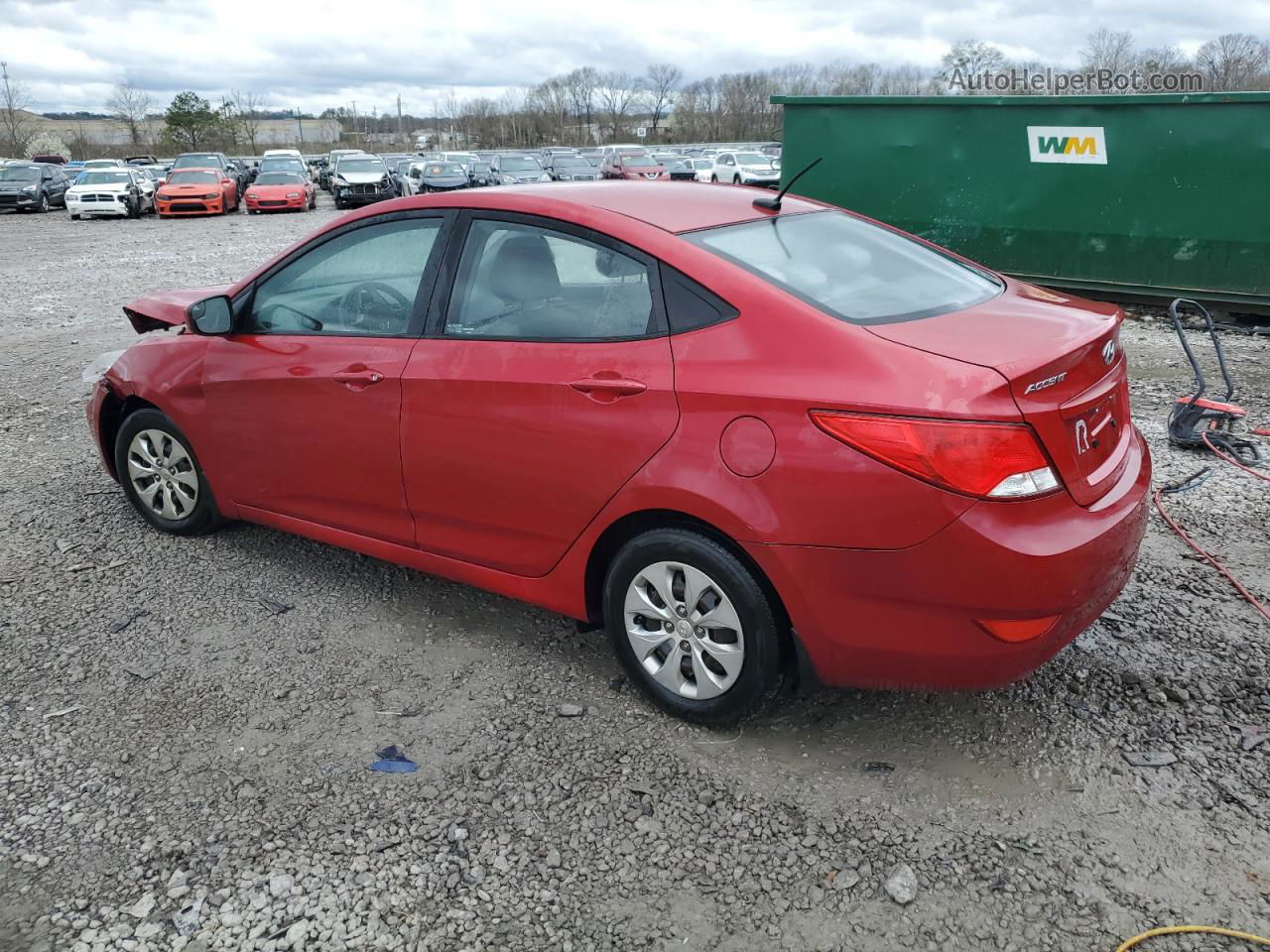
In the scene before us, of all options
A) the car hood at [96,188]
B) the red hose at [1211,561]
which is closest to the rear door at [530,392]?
the red hose at [1211,561]

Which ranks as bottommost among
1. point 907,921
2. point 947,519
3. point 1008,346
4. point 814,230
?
point 907,921

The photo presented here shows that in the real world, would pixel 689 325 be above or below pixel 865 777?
above

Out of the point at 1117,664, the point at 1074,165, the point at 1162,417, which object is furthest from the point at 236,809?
the point at 1074,165

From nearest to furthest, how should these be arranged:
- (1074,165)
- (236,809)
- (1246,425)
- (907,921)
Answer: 1. (907,921)
2. (236,809)
3. (1246,425)
4. (1074,165)

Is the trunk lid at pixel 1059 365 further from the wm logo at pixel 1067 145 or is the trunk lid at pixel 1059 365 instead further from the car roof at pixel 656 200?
the wm logo at pixel 1067 145

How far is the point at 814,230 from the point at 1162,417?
4.02 meters

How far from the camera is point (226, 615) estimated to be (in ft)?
13.4

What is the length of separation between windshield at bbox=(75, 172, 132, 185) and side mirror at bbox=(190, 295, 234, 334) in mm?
27598

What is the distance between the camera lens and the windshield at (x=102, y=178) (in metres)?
27.8

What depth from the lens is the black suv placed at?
29938mm

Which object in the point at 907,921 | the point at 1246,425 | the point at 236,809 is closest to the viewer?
the point at 907,921

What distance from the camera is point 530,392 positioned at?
10.5ft

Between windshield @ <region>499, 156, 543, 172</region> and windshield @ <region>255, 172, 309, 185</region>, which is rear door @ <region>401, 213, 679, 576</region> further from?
windshield @ <region>499, 156, 543, 172</region>

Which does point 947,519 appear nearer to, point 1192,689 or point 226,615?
point 1192,689
